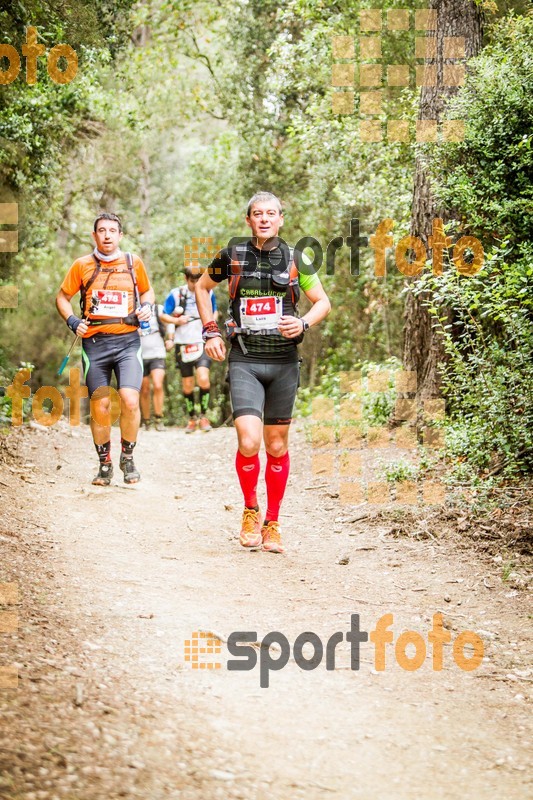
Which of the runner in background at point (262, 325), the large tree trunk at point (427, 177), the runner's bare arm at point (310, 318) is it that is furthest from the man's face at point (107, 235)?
the large tree trunk at point (427, 177)

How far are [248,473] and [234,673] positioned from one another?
2.35m

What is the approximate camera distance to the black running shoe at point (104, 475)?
788 centimetres

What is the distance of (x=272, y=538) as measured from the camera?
6.17m

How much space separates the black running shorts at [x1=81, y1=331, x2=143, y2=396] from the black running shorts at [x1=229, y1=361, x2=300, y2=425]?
2.00 m

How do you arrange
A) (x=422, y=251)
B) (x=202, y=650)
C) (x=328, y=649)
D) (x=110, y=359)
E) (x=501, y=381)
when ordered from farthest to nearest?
(x=422, y=251) → (x=110, y=359) → (x=501, y=381) → (x=328, y=649) → (x=202, y=650)

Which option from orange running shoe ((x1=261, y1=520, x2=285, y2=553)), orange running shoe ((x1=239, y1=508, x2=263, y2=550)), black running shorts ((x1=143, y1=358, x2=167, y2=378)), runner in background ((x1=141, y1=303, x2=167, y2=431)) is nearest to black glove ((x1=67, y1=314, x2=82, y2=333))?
orange running shoe ((x1=239, y1=508, x2=263, y2=550))

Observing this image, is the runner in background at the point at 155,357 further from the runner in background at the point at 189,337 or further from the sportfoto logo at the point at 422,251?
the sportfoto logo at the point at 422,251

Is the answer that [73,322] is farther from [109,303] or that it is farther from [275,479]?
[275,479]

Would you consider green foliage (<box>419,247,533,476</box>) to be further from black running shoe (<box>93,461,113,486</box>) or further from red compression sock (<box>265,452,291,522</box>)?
black running shoe (<box>93,461,113,486</box>)

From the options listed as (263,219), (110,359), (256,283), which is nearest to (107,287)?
(110,359)

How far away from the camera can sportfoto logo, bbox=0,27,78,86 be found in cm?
834

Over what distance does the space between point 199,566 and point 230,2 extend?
57.8 feet

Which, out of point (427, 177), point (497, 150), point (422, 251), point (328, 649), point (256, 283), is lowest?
point (328, 649)

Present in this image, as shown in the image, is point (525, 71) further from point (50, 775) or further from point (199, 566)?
point (50, 775)
